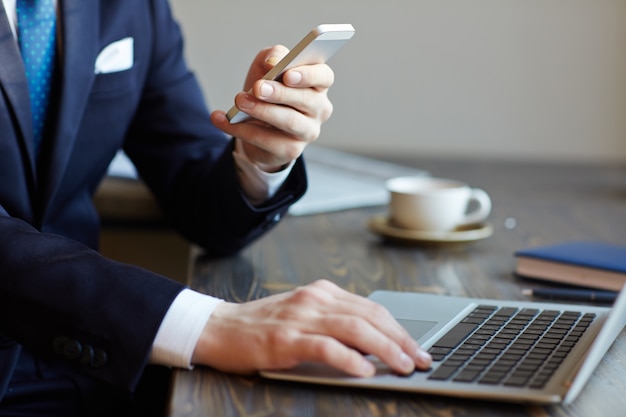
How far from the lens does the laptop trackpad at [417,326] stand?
887mm

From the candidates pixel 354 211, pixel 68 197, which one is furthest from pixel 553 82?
pixel 68 197

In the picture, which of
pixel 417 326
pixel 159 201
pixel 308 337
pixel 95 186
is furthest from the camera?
→ pixel 159 201

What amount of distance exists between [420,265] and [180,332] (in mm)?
535

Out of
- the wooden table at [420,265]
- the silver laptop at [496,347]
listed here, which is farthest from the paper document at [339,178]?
the silver laptop at [496,347]

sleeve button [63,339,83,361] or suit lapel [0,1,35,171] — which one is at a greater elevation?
suit lapel [0,1,35,171]

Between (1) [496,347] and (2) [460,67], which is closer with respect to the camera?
(1) [496,347]

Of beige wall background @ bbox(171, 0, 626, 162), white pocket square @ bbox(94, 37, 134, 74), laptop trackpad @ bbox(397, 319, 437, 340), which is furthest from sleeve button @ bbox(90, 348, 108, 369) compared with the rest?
beige wall background @ bbox(171, 0, 626, 162)

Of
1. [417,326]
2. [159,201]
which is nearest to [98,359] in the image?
[417,326]

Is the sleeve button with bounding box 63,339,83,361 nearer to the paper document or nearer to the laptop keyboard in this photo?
the laptop keyboard

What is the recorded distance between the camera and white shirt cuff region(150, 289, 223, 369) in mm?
817

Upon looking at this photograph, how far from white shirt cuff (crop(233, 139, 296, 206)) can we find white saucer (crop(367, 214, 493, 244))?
0.23m

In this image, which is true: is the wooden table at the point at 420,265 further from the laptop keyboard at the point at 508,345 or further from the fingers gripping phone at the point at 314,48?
the fingers gripping phone at the point at 314,48

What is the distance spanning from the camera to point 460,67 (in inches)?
96.8

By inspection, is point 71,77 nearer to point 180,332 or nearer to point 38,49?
point 38,49
